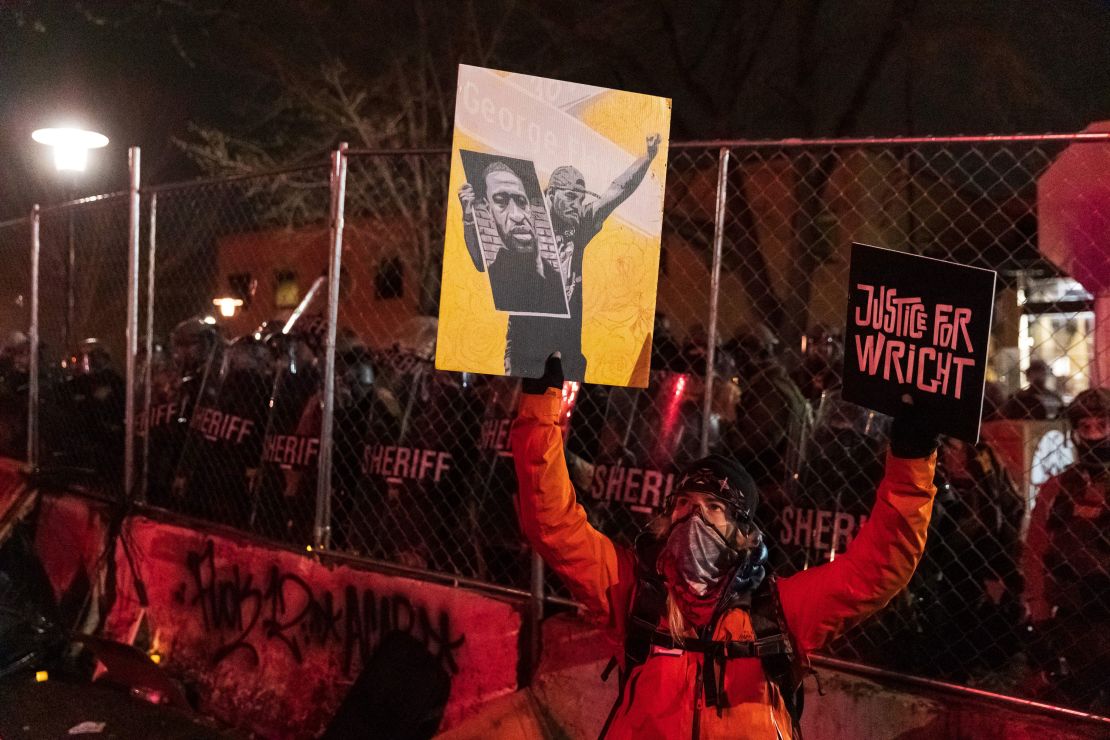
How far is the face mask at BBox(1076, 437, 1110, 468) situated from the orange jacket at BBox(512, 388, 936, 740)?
2.23 meters

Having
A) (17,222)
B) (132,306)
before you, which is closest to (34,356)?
(17,222)

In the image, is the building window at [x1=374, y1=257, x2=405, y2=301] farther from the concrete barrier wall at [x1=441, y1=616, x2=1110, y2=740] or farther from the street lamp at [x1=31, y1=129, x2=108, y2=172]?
the concrete barrier wall at [x1=441, y1=616, x2=1110, y2=740]

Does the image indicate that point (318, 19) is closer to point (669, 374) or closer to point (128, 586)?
point (128, 586)

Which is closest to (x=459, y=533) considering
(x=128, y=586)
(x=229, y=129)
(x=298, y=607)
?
(x=298, y=607)

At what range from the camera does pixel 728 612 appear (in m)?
2.87

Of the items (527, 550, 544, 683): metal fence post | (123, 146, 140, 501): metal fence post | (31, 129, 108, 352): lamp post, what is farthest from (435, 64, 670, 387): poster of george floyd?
(31, 129, 108, 352): lamp post

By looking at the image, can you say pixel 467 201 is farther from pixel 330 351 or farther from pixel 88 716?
pixel 88 716

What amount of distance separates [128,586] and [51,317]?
4.25 meters

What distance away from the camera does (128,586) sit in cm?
621

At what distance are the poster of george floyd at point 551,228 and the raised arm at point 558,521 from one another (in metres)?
0.22

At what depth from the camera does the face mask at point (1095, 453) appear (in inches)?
173

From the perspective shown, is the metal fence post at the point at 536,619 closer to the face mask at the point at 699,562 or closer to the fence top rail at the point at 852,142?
the face mask at the point at 699,562

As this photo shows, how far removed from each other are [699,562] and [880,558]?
1.65 ft

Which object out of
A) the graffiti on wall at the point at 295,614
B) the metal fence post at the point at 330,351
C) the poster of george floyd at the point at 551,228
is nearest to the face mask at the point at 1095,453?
the poster of george floyd at the point at 551,228
